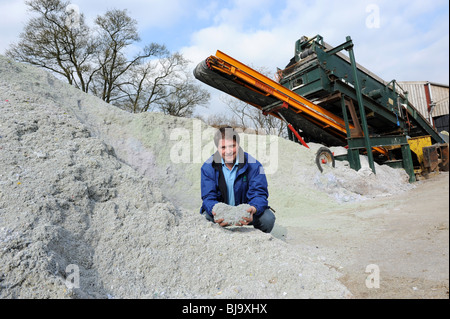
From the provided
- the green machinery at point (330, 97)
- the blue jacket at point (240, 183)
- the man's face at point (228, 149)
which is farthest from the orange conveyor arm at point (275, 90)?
the blue jacket at point (240, 183)

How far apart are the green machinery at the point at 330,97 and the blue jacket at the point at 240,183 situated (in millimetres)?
3841

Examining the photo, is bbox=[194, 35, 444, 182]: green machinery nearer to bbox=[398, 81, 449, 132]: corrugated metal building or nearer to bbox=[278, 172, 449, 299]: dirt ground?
bbox=[278, 172, 449, 299]: dirt ground

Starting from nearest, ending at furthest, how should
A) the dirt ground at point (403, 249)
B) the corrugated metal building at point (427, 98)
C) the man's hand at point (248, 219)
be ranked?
1. the dirt ground at point (403, 249)
2. the man's hand at point (248, 219)
3. the corrugated metal building at point (427, 98)

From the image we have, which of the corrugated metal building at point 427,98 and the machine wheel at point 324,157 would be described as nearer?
the machine wheel at point 324,157

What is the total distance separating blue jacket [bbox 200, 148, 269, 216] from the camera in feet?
9.09

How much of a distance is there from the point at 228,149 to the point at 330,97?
5.75 meters

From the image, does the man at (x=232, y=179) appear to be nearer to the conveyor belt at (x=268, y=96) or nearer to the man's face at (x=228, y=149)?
the man's face at (x=228, y=149)

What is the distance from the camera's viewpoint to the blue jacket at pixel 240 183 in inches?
109

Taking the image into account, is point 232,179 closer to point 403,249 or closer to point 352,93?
point 403,249

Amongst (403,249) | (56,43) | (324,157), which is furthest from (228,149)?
(56,43)

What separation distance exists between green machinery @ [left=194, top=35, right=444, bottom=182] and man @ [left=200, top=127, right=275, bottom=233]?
3762mm

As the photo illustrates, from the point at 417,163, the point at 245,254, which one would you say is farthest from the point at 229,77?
the point at 417,163

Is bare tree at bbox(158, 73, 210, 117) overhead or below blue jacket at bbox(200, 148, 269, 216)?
overhead

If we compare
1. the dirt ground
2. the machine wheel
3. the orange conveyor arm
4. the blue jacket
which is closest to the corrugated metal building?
the orange conveyor arm
